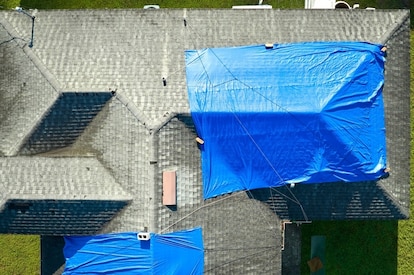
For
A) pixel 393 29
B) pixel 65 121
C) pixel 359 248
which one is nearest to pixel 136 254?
pixel 65 121

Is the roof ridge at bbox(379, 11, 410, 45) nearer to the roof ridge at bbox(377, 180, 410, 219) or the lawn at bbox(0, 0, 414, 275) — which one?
the lawn at bbox(0, 0, 414, 275)

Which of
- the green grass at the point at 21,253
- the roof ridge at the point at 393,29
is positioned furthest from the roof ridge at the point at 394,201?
the green grass at the point at 21,253

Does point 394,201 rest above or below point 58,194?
below

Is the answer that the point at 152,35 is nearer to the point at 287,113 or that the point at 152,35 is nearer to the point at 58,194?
the point at 287,113

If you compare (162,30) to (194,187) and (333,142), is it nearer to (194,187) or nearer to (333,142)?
(194,187)

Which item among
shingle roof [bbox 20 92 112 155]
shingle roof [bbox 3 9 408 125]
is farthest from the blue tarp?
shingle roof [bbox 3 9 408 125]

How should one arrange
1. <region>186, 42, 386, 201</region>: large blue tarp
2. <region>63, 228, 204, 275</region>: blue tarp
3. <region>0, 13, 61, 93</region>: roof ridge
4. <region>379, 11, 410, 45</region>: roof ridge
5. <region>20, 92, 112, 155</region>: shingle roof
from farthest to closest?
<region>379, 11, 410, 45</region>: roof ridge, <region>0, 13, 61, 93</region>: roof ridge, <region>20, 92, 112, 155</region>: shingle roof, <region>63, 228, 204, 275</region>: blue tarp, <region>186, 42, 386, 201</region>: large blue tarp

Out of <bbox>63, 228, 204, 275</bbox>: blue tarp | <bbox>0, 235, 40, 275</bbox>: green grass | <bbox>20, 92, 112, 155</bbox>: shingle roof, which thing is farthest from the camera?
<bbox>0, 235, 40, 275</bbox>: green grass
